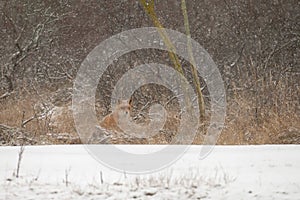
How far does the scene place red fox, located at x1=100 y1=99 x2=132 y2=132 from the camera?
A: 931 cm

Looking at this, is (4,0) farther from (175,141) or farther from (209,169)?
(209,169)

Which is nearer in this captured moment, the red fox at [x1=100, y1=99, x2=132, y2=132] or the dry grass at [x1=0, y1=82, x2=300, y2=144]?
the dry grass at [x1=0, y1=82, x2=300, y2=144]

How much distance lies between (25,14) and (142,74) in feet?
12.3

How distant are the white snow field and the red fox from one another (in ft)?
10.1

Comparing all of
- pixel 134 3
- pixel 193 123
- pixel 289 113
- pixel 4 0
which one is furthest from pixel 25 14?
pixel 289 113

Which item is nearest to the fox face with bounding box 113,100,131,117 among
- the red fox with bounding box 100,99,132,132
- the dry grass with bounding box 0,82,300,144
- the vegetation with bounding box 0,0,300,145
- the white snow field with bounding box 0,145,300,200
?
the red fox with bounding box 100,99,132,132

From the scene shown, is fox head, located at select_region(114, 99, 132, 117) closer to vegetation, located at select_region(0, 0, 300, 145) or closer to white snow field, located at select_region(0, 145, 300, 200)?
vegetation, located at select_region(0, 0, 300, 145)

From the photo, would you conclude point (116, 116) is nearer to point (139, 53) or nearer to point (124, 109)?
point (124, 109)

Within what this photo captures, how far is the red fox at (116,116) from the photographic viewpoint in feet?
30.6

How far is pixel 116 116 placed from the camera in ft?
31.6

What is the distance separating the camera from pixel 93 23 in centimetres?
1443

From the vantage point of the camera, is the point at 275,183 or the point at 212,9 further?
the point at 212,9

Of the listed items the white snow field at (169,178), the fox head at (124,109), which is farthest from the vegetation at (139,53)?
the white snow field at (169,178)

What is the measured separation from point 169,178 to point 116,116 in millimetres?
4555
